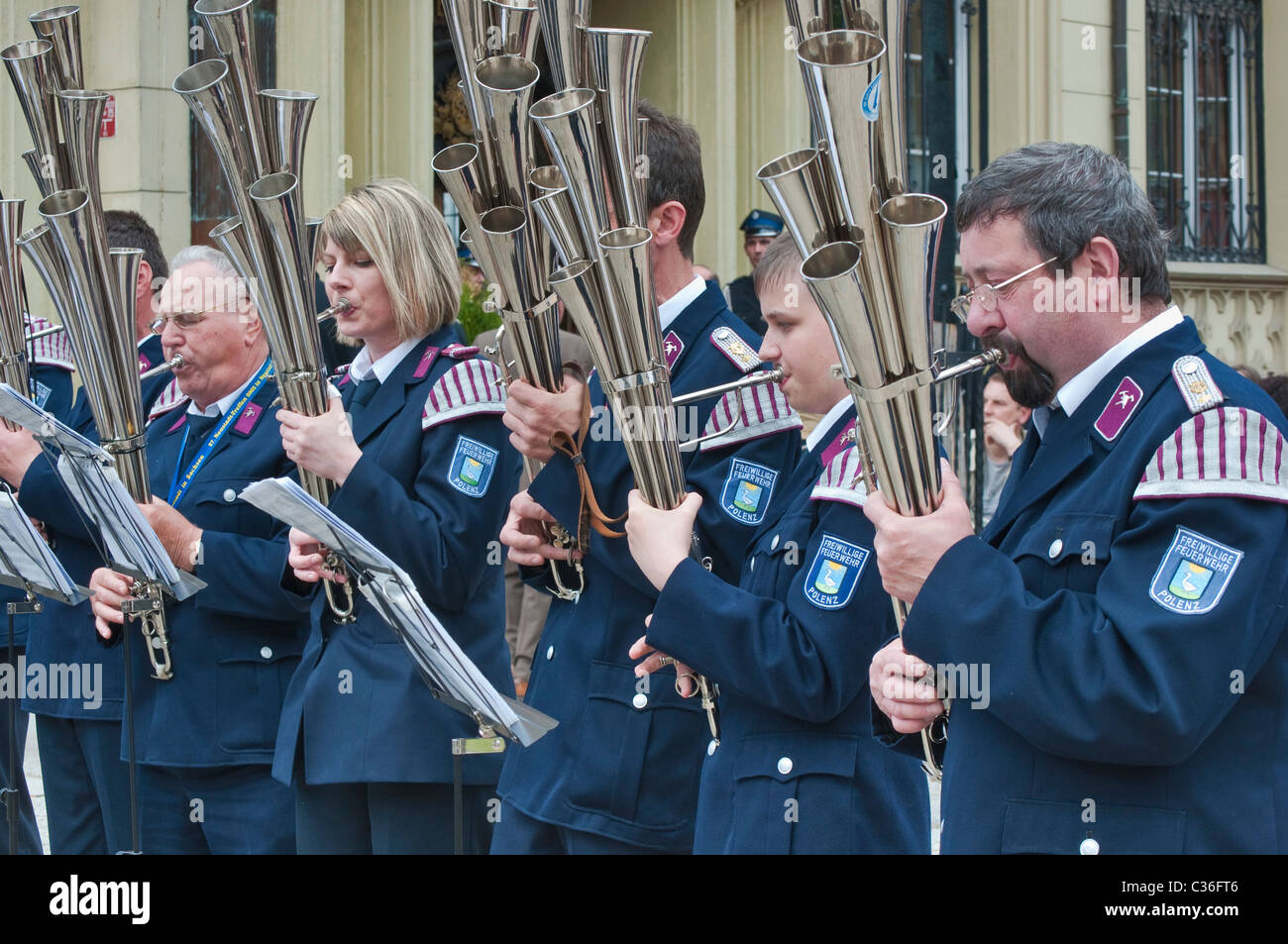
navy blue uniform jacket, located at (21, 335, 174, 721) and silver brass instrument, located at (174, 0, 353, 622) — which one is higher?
silver brass instrument, located at (174, 0, 353, 622)

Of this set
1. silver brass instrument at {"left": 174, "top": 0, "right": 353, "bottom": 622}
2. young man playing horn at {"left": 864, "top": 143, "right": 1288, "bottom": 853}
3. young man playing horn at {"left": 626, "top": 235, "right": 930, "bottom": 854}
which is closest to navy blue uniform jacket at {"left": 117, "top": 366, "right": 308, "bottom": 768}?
silver brass instrument at {"left": 174, "top": 0, "right": 353, "bottom": 622}

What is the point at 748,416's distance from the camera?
3.27 meters

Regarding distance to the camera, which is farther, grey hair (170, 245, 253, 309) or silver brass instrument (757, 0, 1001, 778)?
grey hair (170, 245, 253, 309)

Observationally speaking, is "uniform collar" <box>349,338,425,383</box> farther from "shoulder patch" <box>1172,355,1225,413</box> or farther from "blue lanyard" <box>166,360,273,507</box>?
"shoulder patch" <box>1172,355,1225,413</box>

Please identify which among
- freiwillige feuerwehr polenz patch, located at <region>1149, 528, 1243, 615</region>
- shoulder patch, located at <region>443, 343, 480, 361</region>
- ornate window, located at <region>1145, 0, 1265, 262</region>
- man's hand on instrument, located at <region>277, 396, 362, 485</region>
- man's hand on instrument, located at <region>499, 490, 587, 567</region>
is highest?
freiwillige feuerwehr polenz patch, located at <region>1149, 528, 1243, 615</region>

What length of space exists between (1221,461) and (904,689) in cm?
57

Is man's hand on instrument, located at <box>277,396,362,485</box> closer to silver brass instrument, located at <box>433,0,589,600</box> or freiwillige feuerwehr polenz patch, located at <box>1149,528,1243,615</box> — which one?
silver brass instrument, located at <box>433,0,589,600</box>

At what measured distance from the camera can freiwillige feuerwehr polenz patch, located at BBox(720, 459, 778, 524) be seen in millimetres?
3227

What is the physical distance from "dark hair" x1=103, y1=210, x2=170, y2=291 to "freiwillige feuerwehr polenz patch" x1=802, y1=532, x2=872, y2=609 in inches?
117

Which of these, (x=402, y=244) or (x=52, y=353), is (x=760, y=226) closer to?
(x=52, y=353)

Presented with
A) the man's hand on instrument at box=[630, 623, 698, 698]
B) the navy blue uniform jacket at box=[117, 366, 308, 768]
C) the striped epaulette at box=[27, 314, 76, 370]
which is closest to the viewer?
the man's hand on instrument at box=[630, 623, 698, 698]

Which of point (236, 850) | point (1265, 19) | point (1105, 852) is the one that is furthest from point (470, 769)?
point (1265, 19)

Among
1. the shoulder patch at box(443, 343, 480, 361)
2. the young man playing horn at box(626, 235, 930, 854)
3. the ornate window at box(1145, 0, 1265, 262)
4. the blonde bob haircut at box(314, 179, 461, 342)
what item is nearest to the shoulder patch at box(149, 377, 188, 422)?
the blonde bob haircut at box(314, 179, 461, 342)

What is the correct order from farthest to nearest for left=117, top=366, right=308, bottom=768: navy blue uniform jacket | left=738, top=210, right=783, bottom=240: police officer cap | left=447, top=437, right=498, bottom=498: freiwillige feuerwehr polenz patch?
left=738, top=210, right=783, bottom=240: police officer cap → left=117, top=366, right=308, bottom=768: navy blue uniform jacket → left=447, top=437, right=498, bottom=498: freiwillige feuerwehr polenz patch
